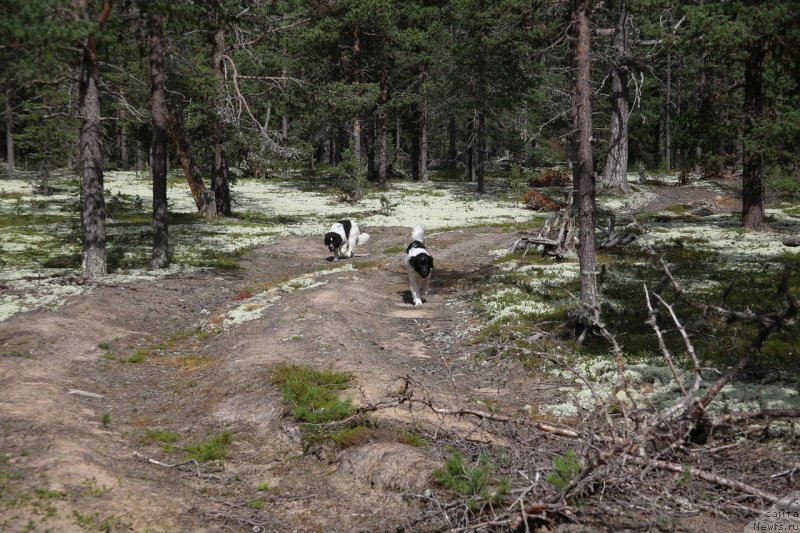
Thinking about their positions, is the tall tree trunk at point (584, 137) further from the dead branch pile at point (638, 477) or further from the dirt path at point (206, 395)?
the dead branch pile at point (638, 477)

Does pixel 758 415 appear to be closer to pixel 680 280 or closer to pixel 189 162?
pixel 680 280

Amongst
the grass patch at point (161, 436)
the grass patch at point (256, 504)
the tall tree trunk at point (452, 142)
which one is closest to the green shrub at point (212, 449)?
the grass patch at point (161, 436)

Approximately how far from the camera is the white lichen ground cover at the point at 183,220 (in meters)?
18.8

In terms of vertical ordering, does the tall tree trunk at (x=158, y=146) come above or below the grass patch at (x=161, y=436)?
above

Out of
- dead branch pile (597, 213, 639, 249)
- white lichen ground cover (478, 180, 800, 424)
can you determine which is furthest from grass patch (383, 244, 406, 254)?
dead branch pile (597, 213, 639, 249)

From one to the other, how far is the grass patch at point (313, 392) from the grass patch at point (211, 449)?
3.27 ft

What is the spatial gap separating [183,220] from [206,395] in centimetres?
2463

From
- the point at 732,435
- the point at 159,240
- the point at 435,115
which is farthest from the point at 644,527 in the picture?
the point at 435,115

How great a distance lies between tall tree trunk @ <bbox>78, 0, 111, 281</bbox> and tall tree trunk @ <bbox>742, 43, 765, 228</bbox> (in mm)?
20365

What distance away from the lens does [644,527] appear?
17.8ft

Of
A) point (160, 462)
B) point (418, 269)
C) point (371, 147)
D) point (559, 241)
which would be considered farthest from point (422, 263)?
point (371, 147)

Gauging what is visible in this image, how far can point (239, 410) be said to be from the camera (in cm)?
925

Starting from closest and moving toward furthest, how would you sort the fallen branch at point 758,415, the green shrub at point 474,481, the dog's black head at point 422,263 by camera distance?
the green shrub at point 474,481 → the fallen branch at point 758,415 → the dog's black head at point 422,263

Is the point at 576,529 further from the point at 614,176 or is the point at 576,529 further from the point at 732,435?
the point at 614,176
